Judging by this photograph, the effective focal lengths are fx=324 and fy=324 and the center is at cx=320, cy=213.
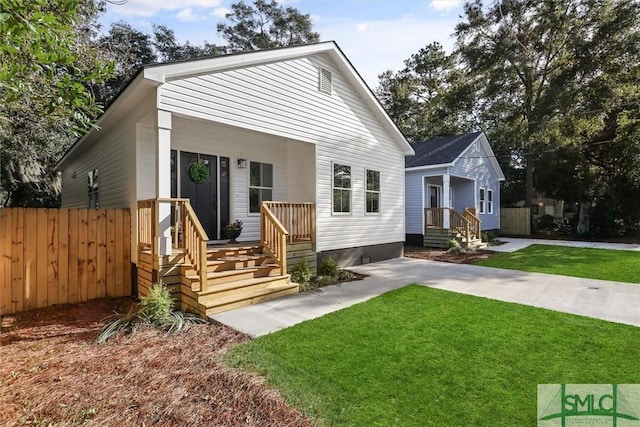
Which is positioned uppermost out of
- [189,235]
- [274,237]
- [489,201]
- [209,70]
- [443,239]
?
[209,70]

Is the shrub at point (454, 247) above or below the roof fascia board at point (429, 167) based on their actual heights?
below

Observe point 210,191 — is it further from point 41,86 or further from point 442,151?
point 442,151

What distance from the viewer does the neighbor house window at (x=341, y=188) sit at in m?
8.35

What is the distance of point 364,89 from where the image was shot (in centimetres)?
889

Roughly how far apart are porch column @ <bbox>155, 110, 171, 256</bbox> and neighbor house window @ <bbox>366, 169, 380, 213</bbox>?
18.6 ft

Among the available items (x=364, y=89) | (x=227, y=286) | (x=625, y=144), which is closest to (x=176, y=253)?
(x=227, y=286)

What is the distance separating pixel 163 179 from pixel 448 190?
11711 millimetres

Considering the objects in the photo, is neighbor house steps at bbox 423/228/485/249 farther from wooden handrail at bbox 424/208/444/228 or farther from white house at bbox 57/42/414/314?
white house at bbox 57/42/414/314

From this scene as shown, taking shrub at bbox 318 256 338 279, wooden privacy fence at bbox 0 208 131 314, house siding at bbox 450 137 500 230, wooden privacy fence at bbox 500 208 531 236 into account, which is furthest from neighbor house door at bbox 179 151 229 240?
wooden privacy fence at bbox 500 208 531 236

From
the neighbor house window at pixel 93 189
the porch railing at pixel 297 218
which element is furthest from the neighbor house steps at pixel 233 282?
the neighbor house window at pixel 93 189

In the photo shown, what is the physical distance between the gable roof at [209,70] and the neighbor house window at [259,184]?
8.78ft

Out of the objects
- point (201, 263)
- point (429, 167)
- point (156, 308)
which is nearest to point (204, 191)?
point (201, 263)

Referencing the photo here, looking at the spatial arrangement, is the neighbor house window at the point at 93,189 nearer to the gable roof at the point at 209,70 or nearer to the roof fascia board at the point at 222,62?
the gable roof at the point at 209,70

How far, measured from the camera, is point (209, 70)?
19.0ft
